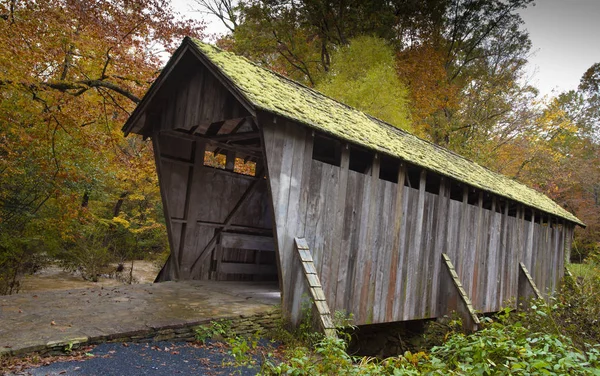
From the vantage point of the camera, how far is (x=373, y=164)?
7711 mm

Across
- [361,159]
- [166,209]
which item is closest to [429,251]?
[361,159]

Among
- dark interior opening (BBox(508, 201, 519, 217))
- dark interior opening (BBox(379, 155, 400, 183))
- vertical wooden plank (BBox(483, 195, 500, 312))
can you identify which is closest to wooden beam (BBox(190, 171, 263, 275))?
dark interior opening (BBox(379, 155, 400, 183))

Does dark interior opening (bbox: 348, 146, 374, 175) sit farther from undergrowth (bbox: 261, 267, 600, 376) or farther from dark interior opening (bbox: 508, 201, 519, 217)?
dark interior opening (bbox: 508, 201, 519, 217)

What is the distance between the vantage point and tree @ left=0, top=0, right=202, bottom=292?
31.8ft

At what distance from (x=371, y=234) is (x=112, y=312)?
443 cm

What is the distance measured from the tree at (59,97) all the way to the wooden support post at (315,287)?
747cm

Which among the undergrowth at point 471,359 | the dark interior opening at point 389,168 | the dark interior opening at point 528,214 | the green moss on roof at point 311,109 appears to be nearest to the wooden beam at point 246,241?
the dark interior opening at point 389,168

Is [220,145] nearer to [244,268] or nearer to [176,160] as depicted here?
[176,160]

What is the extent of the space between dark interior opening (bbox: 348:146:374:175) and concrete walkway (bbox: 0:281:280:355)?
2910 mm

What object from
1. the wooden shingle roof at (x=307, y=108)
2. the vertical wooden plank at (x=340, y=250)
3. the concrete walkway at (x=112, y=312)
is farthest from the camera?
the vertical wooden plank at (x=340, y=250)

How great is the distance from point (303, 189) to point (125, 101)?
342 inches

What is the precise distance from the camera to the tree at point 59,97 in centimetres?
969

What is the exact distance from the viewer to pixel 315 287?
6027mm

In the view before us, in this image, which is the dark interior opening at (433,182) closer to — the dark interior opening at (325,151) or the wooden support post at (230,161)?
the dark interior opening at (325,151)
